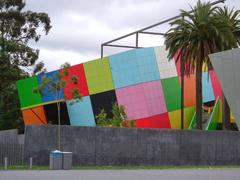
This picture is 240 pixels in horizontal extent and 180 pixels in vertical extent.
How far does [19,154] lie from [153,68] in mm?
18211

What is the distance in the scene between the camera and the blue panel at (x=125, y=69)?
1869 inches

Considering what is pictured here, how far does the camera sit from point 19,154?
32.8 metres

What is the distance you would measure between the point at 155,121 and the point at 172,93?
2.87 m

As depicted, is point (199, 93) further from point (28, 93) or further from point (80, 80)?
point (28, 93)

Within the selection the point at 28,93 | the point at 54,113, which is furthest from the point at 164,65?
the point at 28,93

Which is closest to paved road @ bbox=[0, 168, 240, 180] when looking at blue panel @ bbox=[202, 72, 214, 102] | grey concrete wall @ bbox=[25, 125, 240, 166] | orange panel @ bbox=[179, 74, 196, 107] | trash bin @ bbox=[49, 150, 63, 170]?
trash bin @ bbox=[49, 150, 63, 170]

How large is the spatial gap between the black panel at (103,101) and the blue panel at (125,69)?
1.03 meters

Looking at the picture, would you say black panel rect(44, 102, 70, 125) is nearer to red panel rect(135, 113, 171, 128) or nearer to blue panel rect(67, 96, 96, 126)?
blue panel rect(67, 96, 96, 126)

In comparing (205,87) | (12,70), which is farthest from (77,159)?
(12,70)

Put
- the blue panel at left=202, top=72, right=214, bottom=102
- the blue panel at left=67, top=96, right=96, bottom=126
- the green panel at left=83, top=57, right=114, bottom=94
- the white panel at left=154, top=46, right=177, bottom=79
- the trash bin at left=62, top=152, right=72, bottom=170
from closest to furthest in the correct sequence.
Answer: the trash bin at left=62, top=152, right=72, bottom=170
the white panel at left=154, top=46, right=177, bottom=79
the green panel at left=83, top=57, right=114, bottom=94
the blue panel at left=67, top=96, right=96, bottom=126
the blue panel at left=202, top=72, right=214, bottom=102

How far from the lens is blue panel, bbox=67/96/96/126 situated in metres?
48.6

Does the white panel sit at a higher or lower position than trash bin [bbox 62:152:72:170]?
higher

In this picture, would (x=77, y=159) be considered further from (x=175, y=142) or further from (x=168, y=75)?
(x=168, y=75)

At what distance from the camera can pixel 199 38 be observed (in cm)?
4053
